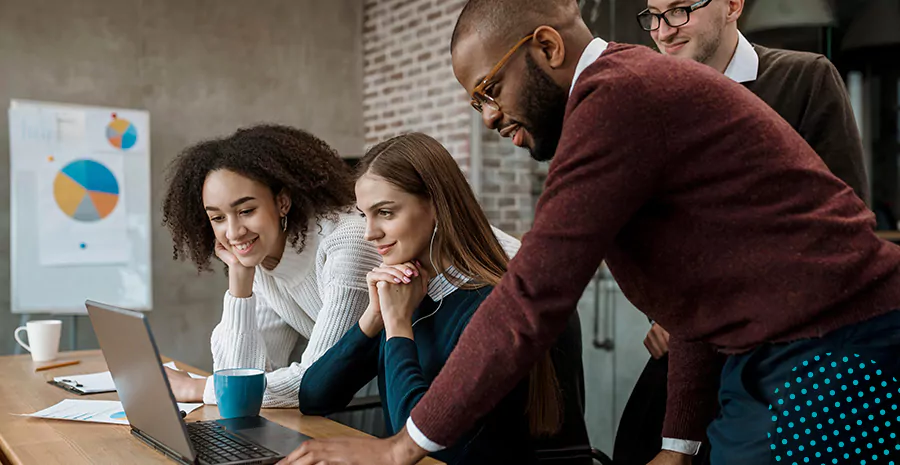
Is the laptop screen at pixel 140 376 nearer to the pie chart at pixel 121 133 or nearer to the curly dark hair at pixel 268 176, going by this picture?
the curly dark hair at pixel 268 176

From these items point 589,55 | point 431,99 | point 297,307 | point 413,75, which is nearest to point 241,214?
point 297,307

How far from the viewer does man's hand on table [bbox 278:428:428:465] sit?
1100 millimetres

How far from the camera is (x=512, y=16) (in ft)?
3.69

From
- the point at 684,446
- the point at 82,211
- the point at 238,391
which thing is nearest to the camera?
the point at 684,446

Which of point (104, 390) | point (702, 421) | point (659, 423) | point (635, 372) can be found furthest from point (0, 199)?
point (702, 421)

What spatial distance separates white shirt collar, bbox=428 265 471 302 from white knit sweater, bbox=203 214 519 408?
22cm

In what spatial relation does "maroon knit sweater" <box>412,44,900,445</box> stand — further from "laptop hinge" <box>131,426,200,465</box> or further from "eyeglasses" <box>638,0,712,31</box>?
"eyeglasses" <box>638,0,712,31</box>

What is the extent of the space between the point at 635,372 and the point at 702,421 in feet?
7.79

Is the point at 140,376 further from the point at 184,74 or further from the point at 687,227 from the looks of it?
the point at 184,74

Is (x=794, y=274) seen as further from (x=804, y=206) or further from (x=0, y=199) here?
(x=0, y=199)

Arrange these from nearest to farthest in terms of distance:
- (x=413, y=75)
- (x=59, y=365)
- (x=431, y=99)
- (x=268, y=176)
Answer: (x=268, y=176) < (x=59, y=365) < (x=431, y=99) < (x=413, y=75)

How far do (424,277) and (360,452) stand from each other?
595mm

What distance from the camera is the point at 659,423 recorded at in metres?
2.03

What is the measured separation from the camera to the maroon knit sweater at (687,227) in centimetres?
99
